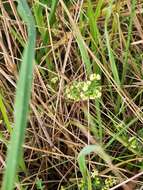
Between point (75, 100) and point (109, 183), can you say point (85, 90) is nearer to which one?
point (75, 100)

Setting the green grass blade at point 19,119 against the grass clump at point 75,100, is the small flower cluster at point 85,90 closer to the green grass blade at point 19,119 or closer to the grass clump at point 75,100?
the grass clump at point 75,100

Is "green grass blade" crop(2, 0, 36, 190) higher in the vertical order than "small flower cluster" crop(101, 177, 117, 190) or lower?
higher

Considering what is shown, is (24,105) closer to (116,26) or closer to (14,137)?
(14,137)

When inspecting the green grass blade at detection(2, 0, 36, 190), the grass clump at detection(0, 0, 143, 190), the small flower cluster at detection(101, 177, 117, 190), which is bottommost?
the small flower cluster at detection(101, 177, 117, 190)

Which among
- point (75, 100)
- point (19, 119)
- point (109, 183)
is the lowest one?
point (109, 183)

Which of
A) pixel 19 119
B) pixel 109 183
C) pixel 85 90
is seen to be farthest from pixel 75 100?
pixel 19 119

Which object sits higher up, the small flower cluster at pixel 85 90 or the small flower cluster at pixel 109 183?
the small flower cluster at pixel 85 90

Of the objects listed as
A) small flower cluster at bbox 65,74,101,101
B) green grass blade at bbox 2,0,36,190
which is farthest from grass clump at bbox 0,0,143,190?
green grass blade at bbox 2,0,36,190

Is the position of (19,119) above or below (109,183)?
above

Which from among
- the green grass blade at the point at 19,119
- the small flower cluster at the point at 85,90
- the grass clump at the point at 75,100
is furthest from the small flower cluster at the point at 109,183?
the green grass blade at the point at 19,119

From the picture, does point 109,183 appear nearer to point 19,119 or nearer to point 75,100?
point 75,100

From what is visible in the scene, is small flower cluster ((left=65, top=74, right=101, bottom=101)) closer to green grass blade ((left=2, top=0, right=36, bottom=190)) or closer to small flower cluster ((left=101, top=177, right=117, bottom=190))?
small flower cluster ((left=101, top=177, right=117, bottom=190))

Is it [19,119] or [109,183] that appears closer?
[19,119]
